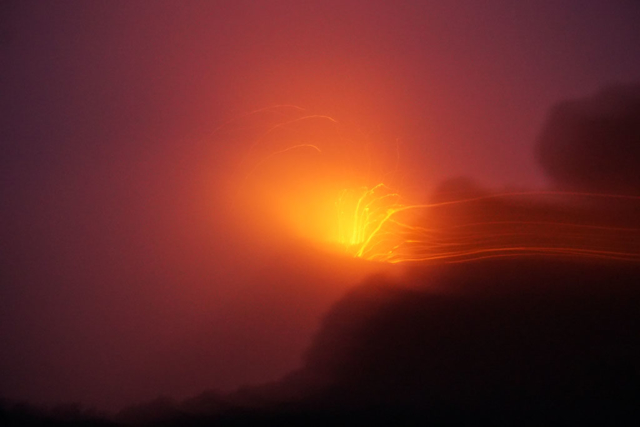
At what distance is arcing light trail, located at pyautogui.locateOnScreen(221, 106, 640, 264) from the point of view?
2.20m

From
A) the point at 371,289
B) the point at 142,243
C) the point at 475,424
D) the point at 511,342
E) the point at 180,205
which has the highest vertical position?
the point at 180,205

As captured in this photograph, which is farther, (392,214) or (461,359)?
(392,214)

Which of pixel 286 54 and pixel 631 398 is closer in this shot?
pixel 631 398

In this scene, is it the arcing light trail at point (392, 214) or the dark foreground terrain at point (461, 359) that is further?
the arcing light trail at point (392, 214)

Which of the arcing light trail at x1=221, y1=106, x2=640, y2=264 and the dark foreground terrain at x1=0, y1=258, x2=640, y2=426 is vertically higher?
the arcing light trail at x1=221, y1=106, x2=640, y2=264

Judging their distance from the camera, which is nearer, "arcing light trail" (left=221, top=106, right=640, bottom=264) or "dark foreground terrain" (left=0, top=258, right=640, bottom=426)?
"dark foreground terrain" (left=0, top=258, right=640, bottom=426)

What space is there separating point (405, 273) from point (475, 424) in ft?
2.57

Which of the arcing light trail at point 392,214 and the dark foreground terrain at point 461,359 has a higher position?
the arcing light trail at point 392,214

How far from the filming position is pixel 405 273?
6.97ft

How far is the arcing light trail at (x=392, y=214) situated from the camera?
2197 mm

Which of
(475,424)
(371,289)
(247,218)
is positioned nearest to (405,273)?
(371,289)

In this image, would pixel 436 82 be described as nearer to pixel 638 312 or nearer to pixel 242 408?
pixel 638 312

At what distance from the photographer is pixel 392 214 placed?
2271 millimetres

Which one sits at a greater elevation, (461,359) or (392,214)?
(392,214)
